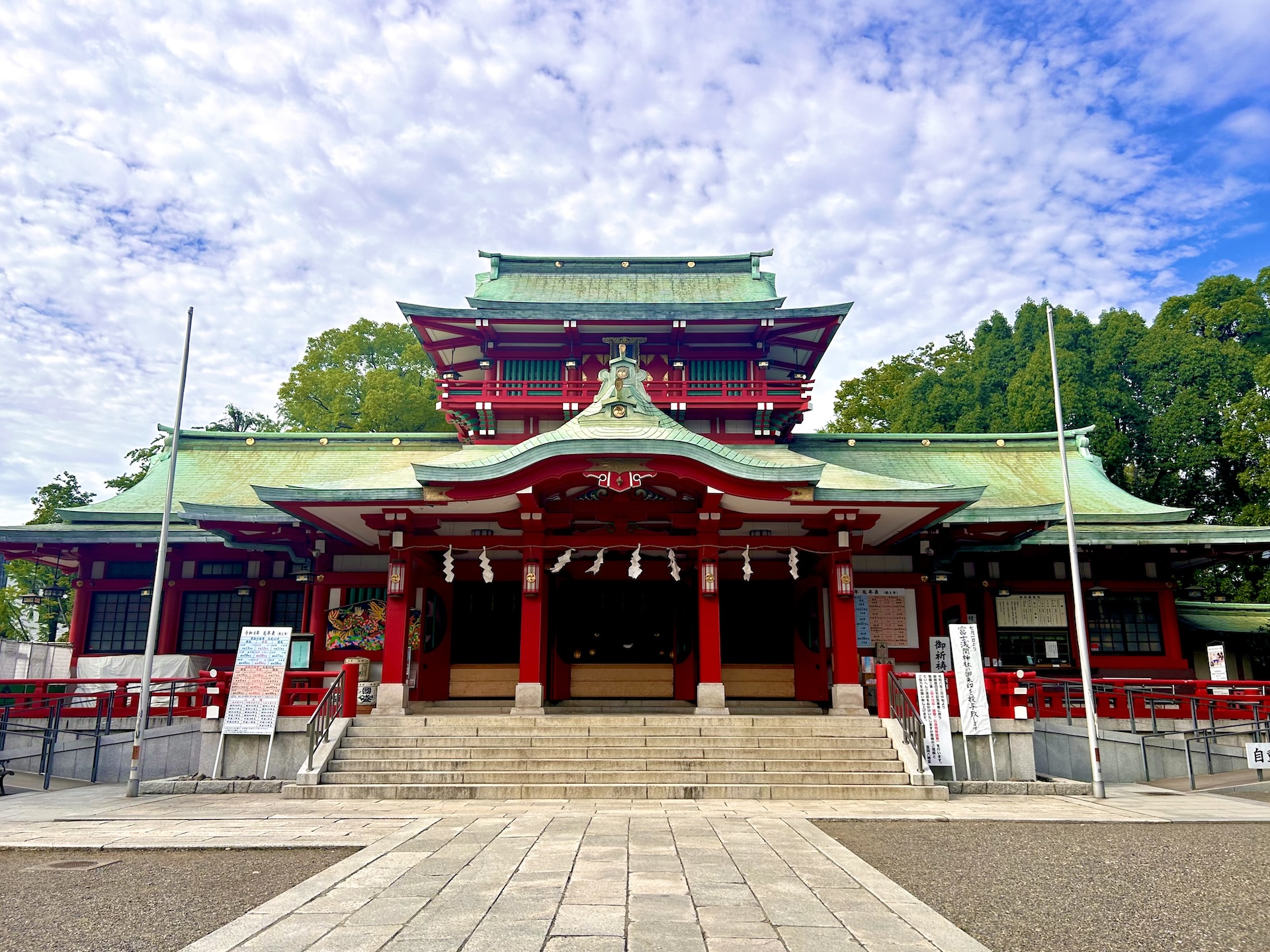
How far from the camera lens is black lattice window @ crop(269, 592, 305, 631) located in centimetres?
2103

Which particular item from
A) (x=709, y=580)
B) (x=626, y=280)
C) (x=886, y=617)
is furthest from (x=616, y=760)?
(x=626, y=280)

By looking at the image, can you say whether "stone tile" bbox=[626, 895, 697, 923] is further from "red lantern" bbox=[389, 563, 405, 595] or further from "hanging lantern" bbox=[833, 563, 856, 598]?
"red lantern" bbox=[389, 563, 405, 595]

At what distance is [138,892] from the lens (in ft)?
25.2

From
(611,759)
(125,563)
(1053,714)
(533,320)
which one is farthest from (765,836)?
(125,563)

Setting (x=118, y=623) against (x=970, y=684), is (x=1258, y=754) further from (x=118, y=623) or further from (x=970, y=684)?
(x=118, y=623)

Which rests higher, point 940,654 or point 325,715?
point 940,654

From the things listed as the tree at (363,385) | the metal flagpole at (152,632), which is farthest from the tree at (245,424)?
the metal flagpole at (152,632)

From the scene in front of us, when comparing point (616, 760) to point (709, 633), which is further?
point (709, 633)

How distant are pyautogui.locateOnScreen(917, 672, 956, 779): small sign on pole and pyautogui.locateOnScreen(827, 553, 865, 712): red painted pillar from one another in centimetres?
145

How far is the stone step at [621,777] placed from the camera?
1341 centimetres

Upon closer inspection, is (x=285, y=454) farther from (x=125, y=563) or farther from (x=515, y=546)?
(x=515, y=546)

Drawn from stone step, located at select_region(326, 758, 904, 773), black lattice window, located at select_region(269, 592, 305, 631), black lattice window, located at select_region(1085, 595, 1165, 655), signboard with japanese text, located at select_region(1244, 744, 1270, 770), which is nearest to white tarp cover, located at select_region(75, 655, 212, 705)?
black lattice window, located at select_region(269, 592, 305, 631)

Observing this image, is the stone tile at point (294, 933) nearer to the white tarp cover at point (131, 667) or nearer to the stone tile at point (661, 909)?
the stone tile at point (661, 909)

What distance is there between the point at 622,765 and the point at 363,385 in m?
30.8
